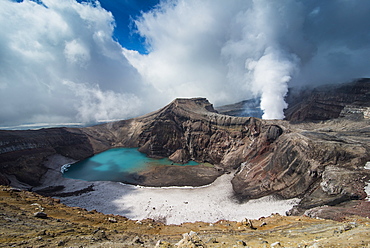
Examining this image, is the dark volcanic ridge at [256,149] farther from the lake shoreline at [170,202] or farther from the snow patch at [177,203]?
the snow patch at [177,203]

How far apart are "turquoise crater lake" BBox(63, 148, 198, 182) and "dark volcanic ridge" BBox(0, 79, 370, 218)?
13.9ft

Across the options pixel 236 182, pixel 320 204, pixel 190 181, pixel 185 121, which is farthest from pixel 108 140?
pixel 320 204

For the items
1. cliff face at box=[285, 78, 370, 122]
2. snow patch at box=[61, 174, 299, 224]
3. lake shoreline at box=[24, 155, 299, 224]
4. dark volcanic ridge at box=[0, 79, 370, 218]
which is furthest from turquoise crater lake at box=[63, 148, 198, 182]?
cliff face at box=[285, 78, 370, 122]

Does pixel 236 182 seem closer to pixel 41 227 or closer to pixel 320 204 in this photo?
pixel 320 204

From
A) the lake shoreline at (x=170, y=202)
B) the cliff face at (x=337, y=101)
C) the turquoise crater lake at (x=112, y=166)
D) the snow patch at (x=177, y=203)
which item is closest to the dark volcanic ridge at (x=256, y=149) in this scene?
the cliff face at (x=337, y=101)

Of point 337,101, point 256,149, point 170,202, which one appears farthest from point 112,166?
point 337,101

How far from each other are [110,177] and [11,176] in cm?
2344

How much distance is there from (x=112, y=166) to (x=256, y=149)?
51318mm

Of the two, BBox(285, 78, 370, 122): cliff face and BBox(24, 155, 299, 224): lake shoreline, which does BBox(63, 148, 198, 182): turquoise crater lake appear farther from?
BBox(285, 78, 370, 122): cliff face

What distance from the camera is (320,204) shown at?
74.0 ft

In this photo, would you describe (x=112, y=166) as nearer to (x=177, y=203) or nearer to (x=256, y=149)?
(x=177, y=203)

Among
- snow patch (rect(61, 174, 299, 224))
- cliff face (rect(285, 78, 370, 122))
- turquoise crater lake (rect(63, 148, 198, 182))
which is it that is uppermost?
cliff face (rect(285, 78, 370, 122))

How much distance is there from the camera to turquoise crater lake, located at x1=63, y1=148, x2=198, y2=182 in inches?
1988

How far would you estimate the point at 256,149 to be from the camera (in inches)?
1845
